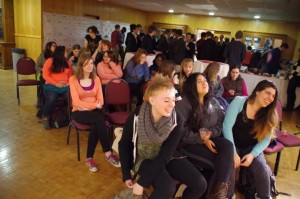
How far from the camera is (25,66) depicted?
4582mm

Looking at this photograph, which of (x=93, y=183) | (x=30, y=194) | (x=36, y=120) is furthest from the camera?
(x=36, y=120)

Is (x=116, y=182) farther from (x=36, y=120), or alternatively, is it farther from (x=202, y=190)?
(x=36, y=120)

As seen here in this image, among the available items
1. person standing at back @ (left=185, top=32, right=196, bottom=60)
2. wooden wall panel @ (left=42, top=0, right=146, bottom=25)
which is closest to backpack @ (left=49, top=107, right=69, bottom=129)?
person standing at back @ (left=185, top=32, right=196, bottom=60)

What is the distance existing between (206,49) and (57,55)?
4401 mm

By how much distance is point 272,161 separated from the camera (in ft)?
10.5

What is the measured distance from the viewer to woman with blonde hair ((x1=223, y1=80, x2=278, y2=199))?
2141 mm

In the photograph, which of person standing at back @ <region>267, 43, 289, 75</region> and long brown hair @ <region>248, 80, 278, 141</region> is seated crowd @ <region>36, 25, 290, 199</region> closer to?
long brown hair @ <region>248, 80, 278, 141</region>

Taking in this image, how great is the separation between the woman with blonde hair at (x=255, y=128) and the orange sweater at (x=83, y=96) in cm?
144

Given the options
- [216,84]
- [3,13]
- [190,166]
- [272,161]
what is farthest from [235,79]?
[3,13]

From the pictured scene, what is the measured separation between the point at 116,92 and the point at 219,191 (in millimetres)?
1773

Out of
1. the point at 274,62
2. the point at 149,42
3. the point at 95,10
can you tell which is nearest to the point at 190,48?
the point at 149,42

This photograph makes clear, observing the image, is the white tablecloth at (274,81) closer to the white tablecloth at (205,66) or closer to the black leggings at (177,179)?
the white tablecloth at (205,66)

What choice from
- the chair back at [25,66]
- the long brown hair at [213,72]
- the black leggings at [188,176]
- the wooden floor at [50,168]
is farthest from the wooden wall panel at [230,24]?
the black leggings at [188,176]

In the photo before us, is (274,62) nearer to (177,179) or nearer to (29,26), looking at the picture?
(177,179)
